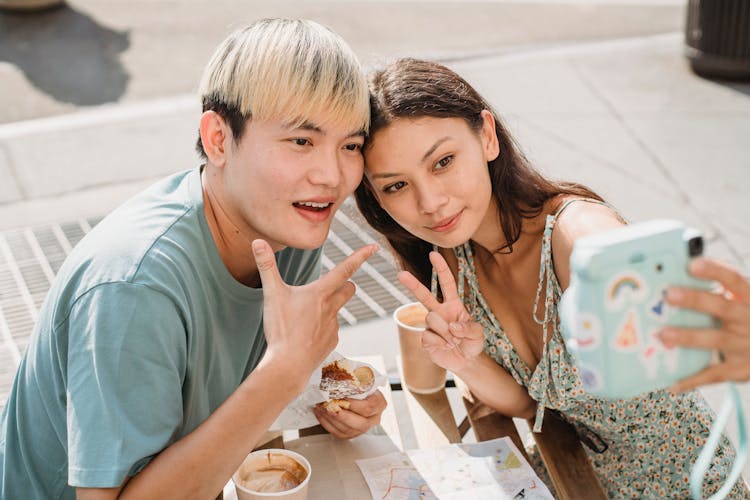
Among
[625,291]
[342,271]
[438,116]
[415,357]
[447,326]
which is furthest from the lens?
[415,357]

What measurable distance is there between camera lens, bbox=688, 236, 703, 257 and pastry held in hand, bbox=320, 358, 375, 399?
115 cm

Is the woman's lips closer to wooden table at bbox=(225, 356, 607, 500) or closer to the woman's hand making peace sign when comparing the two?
the woman's hand making peace sign

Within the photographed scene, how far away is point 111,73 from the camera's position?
7.31m

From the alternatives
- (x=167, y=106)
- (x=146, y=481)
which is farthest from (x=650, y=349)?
(x=167, y=106)

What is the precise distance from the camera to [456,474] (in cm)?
214

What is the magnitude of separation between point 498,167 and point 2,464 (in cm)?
148

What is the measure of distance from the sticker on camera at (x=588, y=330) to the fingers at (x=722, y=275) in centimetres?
16

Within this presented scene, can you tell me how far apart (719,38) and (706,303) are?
624 cm

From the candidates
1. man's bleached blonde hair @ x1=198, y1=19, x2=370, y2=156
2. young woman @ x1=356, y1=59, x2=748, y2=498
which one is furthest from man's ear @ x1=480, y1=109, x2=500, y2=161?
man's bleached blonde hair @ x1=198, y1=19, x2=370, y2=156

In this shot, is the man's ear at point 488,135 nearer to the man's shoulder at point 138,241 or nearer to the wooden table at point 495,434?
the wooden table at point 495,434

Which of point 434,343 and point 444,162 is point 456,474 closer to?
point 434,343

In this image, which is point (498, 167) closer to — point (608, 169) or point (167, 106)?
point (608, 169)

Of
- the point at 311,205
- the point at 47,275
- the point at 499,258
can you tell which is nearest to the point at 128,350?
the point at 311,205

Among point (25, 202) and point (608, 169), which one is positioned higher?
point (25, 202)
